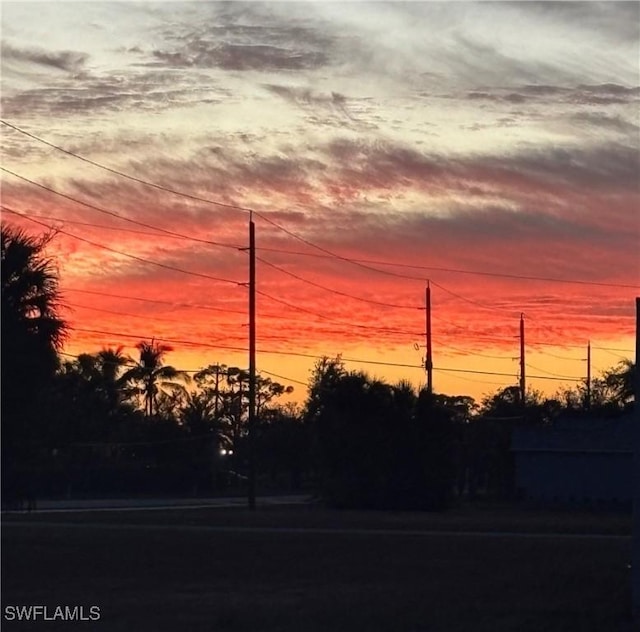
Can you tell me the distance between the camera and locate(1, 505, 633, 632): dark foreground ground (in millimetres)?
16625

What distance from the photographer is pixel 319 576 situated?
22.7 m

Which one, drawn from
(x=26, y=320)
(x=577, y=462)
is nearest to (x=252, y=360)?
(x=577, y=462)

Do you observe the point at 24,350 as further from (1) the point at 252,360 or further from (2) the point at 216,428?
(2) the point at 216,428

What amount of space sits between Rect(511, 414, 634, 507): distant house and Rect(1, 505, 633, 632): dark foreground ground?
59.7ft

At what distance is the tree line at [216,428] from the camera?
85.7 ft

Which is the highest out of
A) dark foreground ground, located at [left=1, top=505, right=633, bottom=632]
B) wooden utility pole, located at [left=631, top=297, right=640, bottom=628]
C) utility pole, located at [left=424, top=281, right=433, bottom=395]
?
utility pole, located at [left=424, top=281, right=433, bottom=395]

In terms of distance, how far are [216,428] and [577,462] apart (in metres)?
31.8

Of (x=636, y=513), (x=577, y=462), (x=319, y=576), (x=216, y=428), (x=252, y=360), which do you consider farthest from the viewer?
(x=216, y=428)

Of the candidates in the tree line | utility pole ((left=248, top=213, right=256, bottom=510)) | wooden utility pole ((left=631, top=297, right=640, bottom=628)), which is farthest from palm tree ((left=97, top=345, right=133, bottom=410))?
wooden utility pole ((left=631, top=297, right=640, bottom=628))

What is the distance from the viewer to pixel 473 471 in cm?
7375

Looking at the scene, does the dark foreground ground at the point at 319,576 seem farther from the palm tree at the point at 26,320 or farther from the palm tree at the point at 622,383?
the palm tree at the point at 622,383

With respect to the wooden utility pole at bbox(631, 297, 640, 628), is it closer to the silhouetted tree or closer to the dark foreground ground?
the dark foreground ground

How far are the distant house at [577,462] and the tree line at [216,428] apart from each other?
11.4 ft

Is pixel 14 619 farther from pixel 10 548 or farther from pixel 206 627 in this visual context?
pixel 10 548
